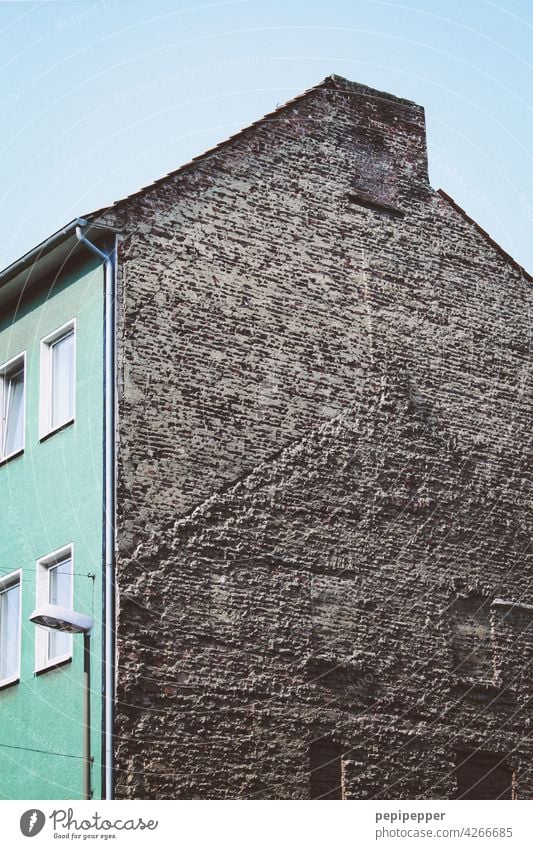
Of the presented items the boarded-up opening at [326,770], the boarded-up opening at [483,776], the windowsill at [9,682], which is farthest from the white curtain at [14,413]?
the boarded-up opening at [483,776]

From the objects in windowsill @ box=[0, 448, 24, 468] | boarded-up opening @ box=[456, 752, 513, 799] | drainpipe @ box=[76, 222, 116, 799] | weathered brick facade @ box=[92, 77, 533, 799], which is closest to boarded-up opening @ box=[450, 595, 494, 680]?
weathered brick facade @ box=[92, 77, 533, 799]

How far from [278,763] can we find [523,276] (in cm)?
982

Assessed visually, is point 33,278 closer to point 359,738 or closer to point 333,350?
point 333,350

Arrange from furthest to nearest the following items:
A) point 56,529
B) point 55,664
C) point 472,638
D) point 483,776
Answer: point 472,638 < point 483,776 < point 56,529 < point 55,664

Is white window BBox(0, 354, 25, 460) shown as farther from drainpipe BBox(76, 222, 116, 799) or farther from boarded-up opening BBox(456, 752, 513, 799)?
boarded-up opening BBox(456, 752, 513, 799)

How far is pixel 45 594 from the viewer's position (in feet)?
60.5

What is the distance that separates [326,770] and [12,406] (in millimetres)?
7126

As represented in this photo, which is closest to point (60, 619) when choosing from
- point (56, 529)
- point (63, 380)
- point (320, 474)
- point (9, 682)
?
point (56, 529)

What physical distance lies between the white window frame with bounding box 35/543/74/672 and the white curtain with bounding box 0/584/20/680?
645mm

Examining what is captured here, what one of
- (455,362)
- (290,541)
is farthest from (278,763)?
(455,362)

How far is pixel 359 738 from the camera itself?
18.5 m

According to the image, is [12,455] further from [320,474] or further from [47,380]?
[320,474]

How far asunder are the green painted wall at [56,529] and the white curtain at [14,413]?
35cm

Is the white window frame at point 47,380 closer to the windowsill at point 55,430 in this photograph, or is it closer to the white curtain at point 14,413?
the windowsill at point 55,430
